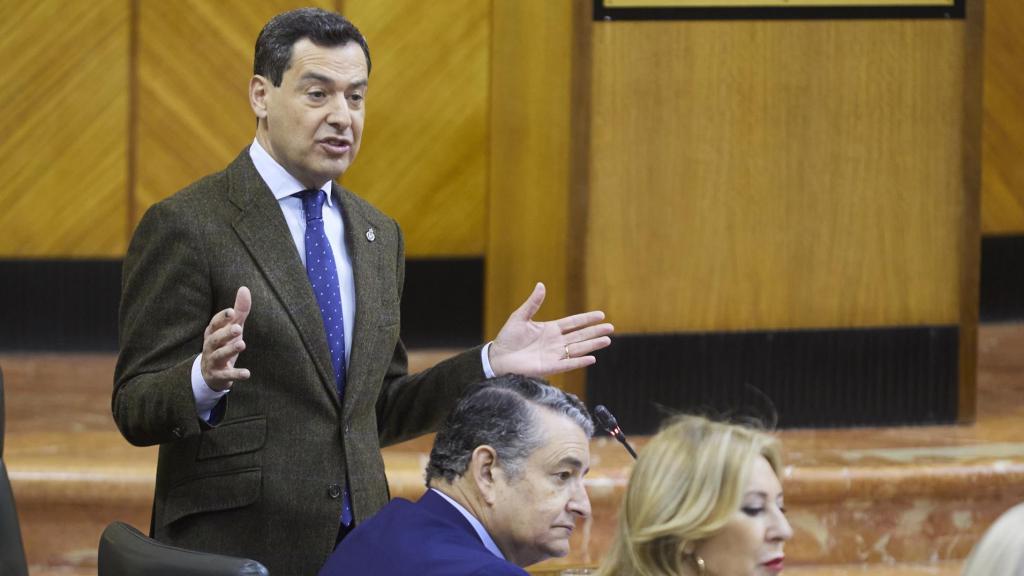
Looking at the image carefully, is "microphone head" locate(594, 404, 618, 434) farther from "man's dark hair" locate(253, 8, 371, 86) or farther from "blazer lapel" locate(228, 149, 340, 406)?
"man's dark hair" locate(253, 8, 371, 86)

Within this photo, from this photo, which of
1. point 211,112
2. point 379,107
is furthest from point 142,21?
point 379,107

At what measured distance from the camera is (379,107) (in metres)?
4.35

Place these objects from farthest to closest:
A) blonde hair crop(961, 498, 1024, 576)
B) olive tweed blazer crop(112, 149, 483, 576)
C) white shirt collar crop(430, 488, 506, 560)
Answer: olive tweed blazer crop(112, 149, 483, 576) < white shirt collar crop(430, 488, 506, 560) < blonde hair crop(961, 498, 1024, 576)

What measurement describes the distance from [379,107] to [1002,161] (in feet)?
7.56

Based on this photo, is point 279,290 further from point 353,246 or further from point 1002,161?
point 1002,161

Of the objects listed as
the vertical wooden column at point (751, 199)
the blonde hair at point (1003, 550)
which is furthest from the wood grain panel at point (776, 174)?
the blonde hair at point (1003, 550)

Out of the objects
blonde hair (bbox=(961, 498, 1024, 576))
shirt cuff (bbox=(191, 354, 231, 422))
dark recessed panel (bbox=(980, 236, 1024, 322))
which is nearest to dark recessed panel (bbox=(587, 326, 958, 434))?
dark recessed panel (bbox=(980, 236, 1024, 322))

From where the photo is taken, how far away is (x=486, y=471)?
6.84 ft

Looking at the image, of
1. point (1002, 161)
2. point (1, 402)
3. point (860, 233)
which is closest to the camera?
point (1, 402)

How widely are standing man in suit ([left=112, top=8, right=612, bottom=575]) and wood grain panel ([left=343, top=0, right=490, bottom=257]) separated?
203 centimetres

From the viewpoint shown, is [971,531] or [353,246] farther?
[971,531]

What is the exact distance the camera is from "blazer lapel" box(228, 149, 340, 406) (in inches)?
88.2

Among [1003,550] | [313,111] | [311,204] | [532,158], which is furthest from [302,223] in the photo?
[532,158]

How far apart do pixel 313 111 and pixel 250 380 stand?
0.38 m
